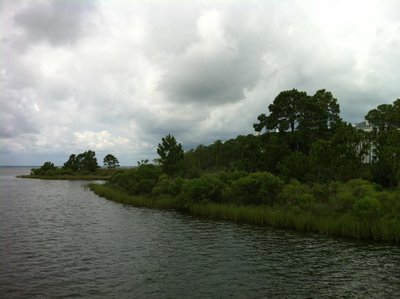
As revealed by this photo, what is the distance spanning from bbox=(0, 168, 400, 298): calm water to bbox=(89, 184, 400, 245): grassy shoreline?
4.91ft

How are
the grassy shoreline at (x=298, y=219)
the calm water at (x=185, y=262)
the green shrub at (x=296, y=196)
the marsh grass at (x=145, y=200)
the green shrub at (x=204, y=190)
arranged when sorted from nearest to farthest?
the calm water at (x=185, y=262)
the grassy shoreline at (x=298, y=219)
the green shrub at (x=296, y=196)
the green shrub at (x=204, y=190)
the marsh grass at (x=145, y=200)

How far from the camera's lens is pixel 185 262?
80.1 feet

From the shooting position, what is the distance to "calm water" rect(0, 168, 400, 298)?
19.2 m

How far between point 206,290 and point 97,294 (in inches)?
202

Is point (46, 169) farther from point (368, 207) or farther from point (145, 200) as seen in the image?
point (368, 207)

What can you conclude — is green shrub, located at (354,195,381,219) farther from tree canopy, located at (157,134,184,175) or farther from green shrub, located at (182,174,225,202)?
tree canopy, located at (157,134,184,175)

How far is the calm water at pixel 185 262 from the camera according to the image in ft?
62.8

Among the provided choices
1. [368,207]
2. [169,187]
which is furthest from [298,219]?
[169,187]

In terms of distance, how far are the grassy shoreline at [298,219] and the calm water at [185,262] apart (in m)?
1.50

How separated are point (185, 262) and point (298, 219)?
14.4 m

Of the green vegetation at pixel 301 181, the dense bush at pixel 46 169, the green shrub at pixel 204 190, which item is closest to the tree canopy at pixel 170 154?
the green vegetation at pixel 301 181

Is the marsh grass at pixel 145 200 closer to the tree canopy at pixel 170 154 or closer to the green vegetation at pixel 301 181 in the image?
the green vegetation at pixel 301 181

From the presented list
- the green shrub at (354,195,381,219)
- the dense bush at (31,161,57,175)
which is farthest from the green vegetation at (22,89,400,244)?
the dense bush at (31,161,57,175)

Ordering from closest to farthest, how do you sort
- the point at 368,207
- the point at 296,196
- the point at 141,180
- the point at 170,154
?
1. the point at 368,207
2. the point at 296,196
3. the point at 141,180
4. the point at 170,154
